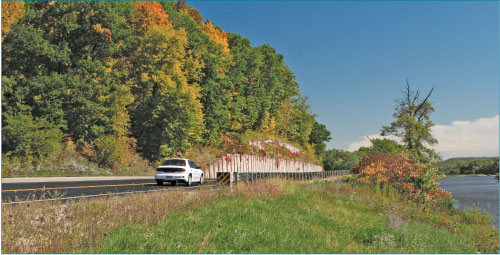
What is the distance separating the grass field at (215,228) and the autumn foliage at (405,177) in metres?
9.05

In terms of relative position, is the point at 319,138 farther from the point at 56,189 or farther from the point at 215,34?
the point at 56,189

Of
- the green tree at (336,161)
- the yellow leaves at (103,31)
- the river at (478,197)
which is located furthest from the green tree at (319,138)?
the yellow leaves at (103,31)

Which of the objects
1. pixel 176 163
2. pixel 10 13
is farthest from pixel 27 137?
pixel 176 163

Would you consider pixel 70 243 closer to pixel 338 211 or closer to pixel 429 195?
pixel 338 211

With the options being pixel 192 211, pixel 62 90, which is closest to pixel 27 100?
pixel 62 90

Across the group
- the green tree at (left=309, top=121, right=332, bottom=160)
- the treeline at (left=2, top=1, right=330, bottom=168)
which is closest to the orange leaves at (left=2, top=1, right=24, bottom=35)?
the treeline at (left=2, top=1, right=330, bottom=168)

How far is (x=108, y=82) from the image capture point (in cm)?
3347

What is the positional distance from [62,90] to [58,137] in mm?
3853

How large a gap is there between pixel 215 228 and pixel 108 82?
27.1 metres

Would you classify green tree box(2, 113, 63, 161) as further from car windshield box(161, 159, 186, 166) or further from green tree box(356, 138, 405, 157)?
green tree box(356, 138, 405, 157)

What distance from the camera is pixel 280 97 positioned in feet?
225

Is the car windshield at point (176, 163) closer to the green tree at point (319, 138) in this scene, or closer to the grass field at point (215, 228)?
the grass field at point (215, 228)

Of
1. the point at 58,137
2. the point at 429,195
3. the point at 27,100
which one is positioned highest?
the point at 27,100

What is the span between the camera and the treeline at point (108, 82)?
29422 millimetres
